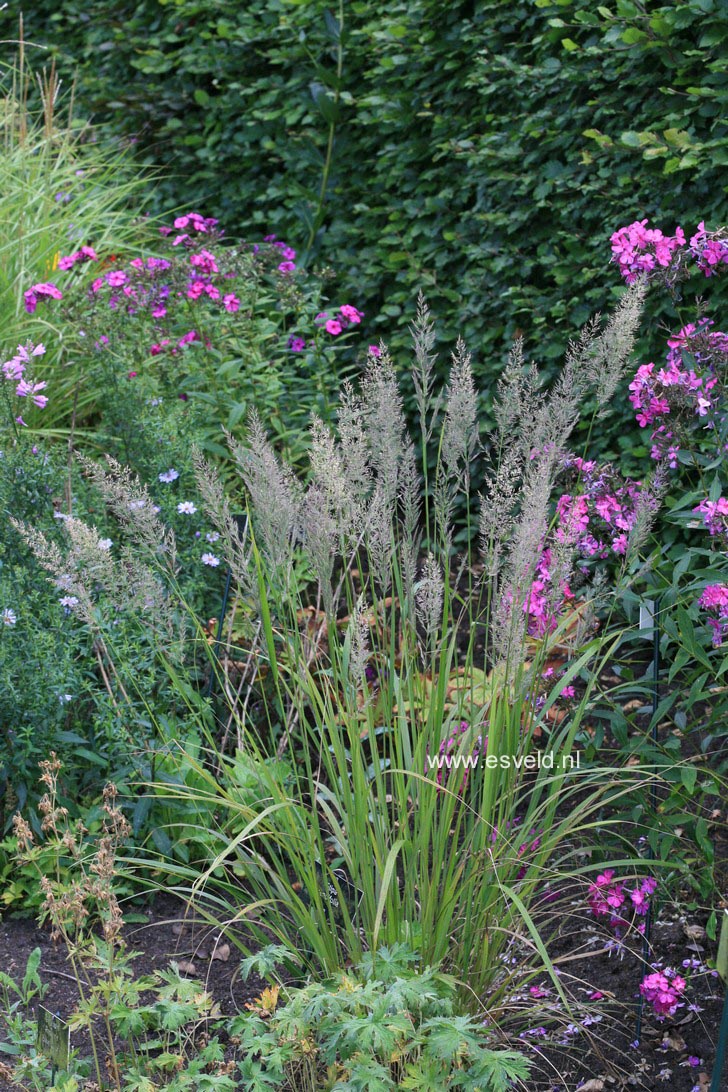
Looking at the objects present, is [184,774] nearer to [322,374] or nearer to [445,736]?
[445,736]

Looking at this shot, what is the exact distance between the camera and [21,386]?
3424 mm

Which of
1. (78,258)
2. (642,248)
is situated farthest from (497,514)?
(78,258)

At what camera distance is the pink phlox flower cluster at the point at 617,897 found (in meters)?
2.29

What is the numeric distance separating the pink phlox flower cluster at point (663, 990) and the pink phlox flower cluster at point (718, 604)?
2.30ft

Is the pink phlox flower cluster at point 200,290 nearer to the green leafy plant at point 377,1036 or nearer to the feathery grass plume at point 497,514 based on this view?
the feathery grass plume at point 497,514

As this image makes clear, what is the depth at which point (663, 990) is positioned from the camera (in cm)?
227

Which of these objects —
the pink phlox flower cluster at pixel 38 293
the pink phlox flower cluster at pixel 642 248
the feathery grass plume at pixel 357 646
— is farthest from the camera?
the pink phlox flower cluster at pixel 38 293

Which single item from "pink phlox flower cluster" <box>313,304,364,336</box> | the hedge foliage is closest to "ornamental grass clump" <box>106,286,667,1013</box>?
the hedge foliage

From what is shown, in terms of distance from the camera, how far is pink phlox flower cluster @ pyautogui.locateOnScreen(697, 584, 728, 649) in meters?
2.30

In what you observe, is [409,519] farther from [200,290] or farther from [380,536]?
[200,290]

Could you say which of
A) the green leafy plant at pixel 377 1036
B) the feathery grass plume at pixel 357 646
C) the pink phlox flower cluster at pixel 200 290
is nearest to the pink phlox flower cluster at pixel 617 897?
the green leafy plant at pixel 377 1036

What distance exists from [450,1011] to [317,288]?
3379mm

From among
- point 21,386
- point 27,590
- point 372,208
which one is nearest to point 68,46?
point 372,208

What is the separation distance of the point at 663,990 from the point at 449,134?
3469 millimetres
